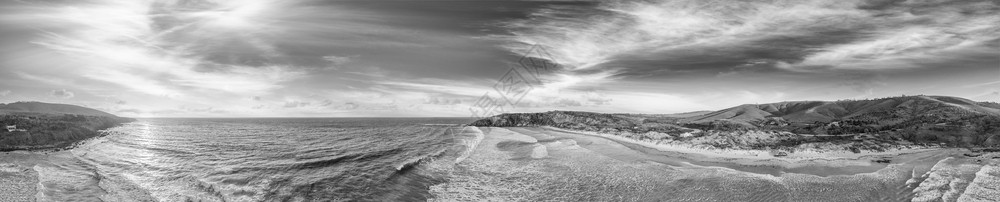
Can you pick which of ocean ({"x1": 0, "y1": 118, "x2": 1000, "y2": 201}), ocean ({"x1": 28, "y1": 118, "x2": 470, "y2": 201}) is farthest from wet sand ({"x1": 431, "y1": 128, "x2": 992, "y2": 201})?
ocean ({"x1": 28, "y1": 118, "x2": 470, "y2": 201})

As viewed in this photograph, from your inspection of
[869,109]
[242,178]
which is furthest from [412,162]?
[869,109]

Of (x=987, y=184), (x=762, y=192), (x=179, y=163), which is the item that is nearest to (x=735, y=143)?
(x=987, y=184)

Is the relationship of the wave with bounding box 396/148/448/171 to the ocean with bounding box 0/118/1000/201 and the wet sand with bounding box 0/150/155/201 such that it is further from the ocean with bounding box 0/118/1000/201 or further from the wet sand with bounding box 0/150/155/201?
the wet sand with bounding box 0/150/155/201

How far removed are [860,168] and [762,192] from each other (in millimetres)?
11745

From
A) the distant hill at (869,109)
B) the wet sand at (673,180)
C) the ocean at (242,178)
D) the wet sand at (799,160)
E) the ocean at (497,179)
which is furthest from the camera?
the distant hill at (869,109)

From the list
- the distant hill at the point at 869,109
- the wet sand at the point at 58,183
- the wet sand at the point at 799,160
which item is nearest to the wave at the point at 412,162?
the wet sand at the point at 58,183

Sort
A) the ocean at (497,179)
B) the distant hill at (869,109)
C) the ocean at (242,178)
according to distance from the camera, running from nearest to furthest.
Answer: the ocean at (497,179) → the ocean at (242,178) → the distant hill at (869,109)

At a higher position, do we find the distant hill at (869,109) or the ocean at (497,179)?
the distant hill at (869,109)

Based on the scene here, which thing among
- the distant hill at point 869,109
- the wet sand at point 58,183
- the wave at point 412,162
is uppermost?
the distant hill at point 869,109

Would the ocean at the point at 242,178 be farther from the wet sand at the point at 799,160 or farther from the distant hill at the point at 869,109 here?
the distant hill at the point at 869,109

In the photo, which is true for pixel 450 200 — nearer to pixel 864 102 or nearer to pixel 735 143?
pixel 735 143

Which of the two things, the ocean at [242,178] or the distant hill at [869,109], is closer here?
the ocean at [242,178]

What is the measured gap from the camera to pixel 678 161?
27.6m

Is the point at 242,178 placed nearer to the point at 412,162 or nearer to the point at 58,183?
the point at 58,183
